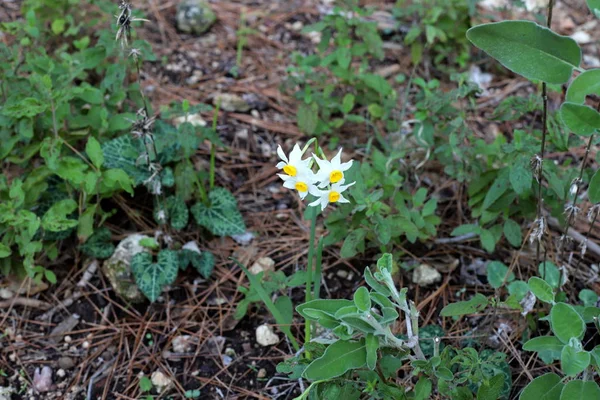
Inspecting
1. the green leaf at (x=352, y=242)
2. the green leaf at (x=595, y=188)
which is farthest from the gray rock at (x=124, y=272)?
the green leaf at (x=595, y=188)

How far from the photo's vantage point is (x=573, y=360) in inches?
67.5

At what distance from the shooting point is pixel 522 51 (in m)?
1.68

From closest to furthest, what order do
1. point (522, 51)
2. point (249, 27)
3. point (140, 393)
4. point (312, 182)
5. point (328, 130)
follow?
point (522, 51), point (312, 182), point (140, 393), point (328, 130), point (249, 27)

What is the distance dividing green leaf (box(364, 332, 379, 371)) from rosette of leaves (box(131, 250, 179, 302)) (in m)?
1.14

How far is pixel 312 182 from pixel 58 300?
1.47m

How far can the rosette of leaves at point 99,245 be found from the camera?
9.20 ft

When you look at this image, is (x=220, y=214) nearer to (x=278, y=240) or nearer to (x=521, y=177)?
(x=278, y=240)

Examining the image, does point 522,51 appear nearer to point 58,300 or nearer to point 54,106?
point 54,106

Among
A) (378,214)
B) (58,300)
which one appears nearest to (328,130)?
(378,214)

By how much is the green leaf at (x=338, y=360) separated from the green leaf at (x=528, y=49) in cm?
90

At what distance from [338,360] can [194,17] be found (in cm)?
302

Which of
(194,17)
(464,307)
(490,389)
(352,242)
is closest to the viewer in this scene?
(490,389)

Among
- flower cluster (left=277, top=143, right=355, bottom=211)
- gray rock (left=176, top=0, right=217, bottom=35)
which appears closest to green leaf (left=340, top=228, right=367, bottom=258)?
flower cluster (left=277, top=143, right=355, bottom=211)

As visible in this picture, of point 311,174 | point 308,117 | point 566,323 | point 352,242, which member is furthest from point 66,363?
point 566,323
